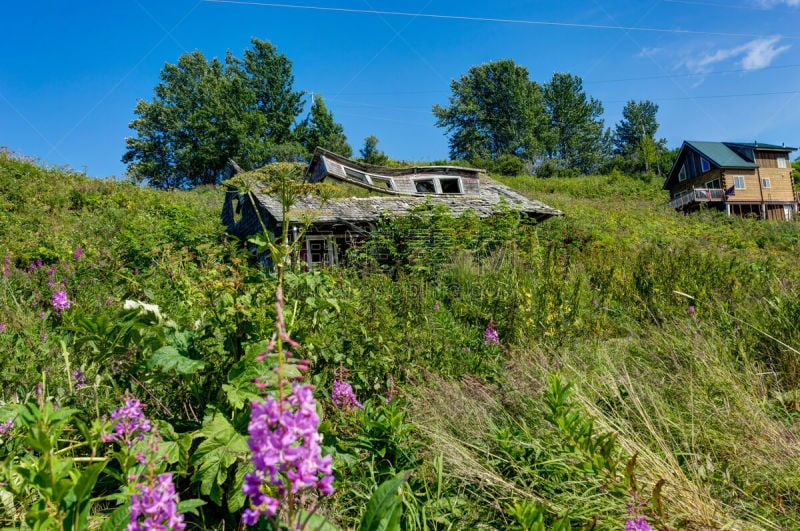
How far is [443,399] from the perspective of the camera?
2.74 meters

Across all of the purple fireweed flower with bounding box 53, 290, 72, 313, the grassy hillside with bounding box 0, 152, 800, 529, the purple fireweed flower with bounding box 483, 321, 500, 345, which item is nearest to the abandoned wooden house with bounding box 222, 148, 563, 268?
the purple fireweed flower with bounding box 53, 290, 72, 313

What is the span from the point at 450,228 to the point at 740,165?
3359 centimetres

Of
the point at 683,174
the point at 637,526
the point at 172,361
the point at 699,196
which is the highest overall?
the point at 683,174

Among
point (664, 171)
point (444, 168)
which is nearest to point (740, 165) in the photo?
point (664, 171)

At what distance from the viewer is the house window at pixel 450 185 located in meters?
19.2

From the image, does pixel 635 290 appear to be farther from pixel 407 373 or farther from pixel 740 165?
pixel 740 165

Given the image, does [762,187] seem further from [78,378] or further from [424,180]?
[78,378]

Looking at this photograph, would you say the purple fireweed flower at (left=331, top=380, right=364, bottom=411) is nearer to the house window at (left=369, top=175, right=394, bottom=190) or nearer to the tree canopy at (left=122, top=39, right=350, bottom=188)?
the house window at (left=369, top=175, right=394, bottom=190)

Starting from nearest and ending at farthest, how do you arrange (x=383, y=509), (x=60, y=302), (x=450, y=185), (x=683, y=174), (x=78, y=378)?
(x=383, y=509) < (x=78, y=378) < (x=60, y=302) < (x=450, y=185) < (x=683, y=174)

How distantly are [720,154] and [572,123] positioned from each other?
886 inches

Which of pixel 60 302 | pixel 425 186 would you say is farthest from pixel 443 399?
pixel 425 186

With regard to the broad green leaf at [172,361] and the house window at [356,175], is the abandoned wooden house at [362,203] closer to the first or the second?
the house window at [356,175]

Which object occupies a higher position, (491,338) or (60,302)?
(60,302)

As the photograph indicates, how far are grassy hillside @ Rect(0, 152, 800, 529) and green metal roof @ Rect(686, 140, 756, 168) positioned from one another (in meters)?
35.6
